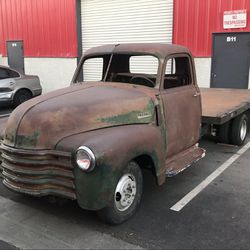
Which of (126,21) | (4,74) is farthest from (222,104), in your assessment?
(126,21)

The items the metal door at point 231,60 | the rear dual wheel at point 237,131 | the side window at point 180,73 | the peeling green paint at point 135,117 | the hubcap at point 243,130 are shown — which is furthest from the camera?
the metal door at point 231,60

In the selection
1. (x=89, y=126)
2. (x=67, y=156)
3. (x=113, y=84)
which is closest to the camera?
(x=67, y=156)

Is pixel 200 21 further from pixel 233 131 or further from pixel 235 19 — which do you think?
pixel 233 131

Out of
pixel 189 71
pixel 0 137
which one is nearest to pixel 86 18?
pixel 189 71

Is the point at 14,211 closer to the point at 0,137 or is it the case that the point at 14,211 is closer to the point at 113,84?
the point at 0,137

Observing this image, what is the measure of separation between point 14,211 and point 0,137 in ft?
3.00

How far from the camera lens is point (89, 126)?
3.97 metres

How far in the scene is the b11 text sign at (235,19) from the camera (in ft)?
35.1

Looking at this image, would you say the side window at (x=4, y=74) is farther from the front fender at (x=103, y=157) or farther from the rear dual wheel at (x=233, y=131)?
the front fender at (x=103, y=157)

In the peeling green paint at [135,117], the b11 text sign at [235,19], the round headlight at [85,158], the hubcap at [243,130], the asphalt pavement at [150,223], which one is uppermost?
the b11 text sign at [235,19]

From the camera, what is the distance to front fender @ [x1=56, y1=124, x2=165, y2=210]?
11.7ft

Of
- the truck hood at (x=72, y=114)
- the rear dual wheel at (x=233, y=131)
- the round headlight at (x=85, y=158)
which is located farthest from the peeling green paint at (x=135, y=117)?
the rear dual wheel at (x=233, y=131)

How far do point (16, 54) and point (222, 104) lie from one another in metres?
13.1

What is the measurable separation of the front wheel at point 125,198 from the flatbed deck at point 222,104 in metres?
2.31
